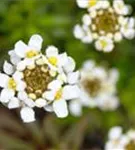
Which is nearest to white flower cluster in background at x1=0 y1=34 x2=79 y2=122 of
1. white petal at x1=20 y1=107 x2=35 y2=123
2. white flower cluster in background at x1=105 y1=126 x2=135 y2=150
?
white petal at x1=20 y1=107 x2=35 y2=123

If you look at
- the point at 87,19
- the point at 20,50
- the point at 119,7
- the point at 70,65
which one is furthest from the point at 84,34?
the point at 20,50

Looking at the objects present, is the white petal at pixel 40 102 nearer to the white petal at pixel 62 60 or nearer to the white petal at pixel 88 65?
the white petal at pixel 62 60

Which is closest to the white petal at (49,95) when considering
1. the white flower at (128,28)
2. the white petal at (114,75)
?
the white flower at (128,28)

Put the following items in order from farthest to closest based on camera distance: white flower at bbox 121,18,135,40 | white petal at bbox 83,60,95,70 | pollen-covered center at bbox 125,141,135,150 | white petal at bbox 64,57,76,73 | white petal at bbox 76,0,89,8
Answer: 1. white petal at bbox 83,60,95,70
2. pollen-covered center at bbox 125,141,135,150
3. white flower at bbox 121,18,135,40
4. white petal at bbox 76,0,89,8
5. white petal at bbox 64,57,76,73

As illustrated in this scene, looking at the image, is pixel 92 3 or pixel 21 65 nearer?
pixel 21 65

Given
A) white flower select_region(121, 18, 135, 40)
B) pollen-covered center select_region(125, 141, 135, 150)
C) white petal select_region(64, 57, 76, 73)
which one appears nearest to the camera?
white petal select_region(64, 57, 76, 73)

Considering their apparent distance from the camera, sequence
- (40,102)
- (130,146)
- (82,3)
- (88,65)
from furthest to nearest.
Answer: (88,65), (130,146), (82,3), (40,102)

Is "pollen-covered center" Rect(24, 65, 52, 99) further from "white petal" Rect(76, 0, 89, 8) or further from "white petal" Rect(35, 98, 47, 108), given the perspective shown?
"white petal" Rect(76, 0, 89, 8)

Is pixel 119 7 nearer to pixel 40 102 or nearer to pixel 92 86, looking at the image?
pixel 40 102
